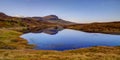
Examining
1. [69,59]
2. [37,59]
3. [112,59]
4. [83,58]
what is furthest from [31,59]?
[112,59]

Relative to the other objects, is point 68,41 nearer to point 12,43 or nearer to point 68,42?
point 68,42

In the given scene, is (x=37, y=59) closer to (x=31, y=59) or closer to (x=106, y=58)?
(x=31, y=59)

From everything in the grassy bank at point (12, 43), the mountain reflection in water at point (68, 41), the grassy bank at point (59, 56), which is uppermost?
the grassy bank at point (59, 56)

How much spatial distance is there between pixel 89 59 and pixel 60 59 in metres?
4.80

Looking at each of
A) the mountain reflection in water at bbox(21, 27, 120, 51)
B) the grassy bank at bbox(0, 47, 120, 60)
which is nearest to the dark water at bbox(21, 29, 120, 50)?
the mountain reflection in water at bbox(21, 27, 120, 51)

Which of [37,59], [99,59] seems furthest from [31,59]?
[99,59]

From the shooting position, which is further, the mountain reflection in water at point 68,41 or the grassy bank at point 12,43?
the mountain reflection in water at point 68,41

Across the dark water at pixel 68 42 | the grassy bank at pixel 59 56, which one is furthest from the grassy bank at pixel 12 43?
the grassy bank at pixel 59 56

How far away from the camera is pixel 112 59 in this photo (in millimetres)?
32625

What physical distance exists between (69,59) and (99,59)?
16.1 ft

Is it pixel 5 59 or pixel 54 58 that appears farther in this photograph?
pixel 54 58

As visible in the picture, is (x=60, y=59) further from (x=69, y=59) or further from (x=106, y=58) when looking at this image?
(x=106, y=58)

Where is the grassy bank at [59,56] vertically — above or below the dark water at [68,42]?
above

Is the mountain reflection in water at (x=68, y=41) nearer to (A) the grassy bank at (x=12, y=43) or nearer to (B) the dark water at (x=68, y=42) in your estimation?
(B) the dark water at (x=68, y=42)
